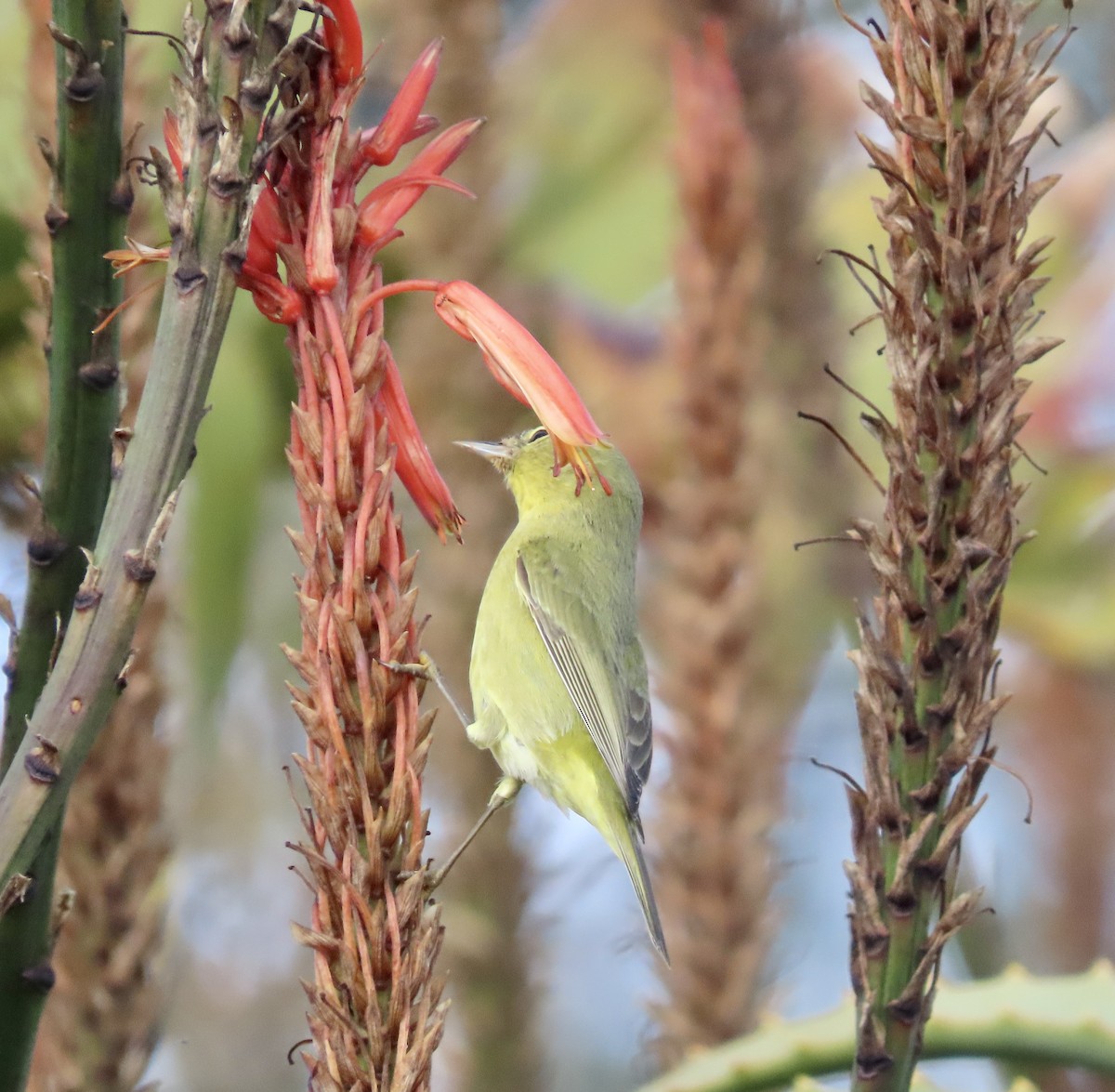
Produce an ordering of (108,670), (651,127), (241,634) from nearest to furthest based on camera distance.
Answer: (108,670), (241,634), (651,127)

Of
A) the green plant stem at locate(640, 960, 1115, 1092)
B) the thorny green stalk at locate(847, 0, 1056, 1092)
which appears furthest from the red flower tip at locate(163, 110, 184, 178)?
the green plant stem at locate(640, 960, 1115, 1092)

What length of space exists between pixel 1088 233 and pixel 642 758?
2.75m

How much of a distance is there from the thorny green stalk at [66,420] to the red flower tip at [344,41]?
0.17 meters

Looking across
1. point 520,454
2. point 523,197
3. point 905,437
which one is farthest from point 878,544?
point 523,197

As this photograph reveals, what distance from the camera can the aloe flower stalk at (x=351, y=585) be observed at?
117cm

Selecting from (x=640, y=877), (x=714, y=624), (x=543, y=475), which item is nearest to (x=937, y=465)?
(x=714, y=624)

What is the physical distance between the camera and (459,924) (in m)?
3.02

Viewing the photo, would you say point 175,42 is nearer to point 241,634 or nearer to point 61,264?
point 61,264

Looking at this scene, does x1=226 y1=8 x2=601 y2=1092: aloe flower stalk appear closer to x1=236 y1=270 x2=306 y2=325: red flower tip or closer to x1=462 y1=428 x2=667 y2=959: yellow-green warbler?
x1=236 y1=270 x2=306 y2=325: red flower tip

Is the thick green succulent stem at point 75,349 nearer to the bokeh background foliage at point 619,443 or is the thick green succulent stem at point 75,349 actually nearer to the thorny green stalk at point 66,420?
the thorny green stalk at point 66,420

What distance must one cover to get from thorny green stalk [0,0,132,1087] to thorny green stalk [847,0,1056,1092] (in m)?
0.66

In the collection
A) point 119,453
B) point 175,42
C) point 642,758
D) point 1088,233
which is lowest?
point 119,453

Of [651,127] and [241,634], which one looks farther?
[651,127]

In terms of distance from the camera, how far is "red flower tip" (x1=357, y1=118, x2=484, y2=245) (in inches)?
51.4
